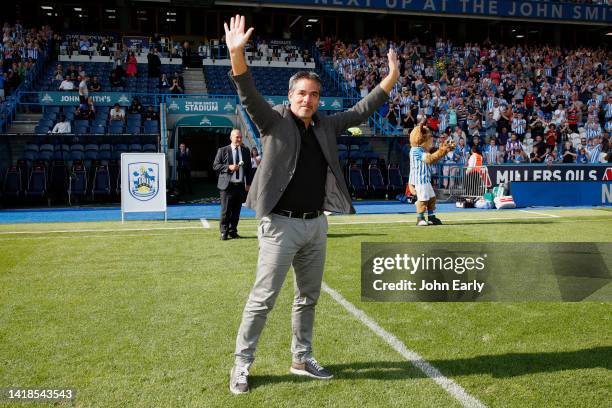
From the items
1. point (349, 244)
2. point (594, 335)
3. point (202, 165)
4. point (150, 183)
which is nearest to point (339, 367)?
point (594, 335)

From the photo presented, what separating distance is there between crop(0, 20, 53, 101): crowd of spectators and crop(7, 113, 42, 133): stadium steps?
3.32 ft

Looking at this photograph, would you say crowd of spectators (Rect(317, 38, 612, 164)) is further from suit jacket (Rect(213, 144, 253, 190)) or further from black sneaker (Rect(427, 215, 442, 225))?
suit jacket (Rect(213, 144, 253, 190))

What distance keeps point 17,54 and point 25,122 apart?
16.6ft

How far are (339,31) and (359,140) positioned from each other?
69.2 feet

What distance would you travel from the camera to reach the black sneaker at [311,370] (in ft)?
13.8

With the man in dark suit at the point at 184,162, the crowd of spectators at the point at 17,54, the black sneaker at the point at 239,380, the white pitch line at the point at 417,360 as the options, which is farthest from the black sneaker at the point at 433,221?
the crowd of spectators at the point at 17,54

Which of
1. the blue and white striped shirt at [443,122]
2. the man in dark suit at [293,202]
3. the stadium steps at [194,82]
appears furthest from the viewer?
the stadium steps at [194,82]

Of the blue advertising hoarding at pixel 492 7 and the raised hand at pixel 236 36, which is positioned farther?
the blue advertising hoarding at pixel 492 7

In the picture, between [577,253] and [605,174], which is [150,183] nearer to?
[577,253]

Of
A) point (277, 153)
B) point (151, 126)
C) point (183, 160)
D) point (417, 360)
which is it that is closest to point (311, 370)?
point (417, 360)

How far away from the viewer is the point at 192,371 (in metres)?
4.32

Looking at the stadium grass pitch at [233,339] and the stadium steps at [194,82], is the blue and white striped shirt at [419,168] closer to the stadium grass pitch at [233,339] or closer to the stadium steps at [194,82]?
the stadium grass pitch at [233,339]

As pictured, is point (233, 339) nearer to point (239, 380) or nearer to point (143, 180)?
point (239, 380)

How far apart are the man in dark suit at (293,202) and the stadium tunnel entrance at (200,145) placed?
16.1 meters
